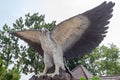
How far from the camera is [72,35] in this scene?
25.0ft

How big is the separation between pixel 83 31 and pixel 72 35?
0.25 m

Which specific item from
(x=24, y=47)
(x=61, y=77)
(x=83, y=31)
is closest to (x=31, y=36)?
(x=83, y=31)

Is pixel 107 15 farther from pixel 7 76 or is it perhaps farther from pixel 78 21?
pixel 7 76

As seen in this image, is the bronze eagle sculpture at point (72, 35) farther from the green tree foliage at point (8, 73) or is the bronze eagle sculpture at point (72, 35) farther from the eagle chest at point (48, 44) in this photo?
the green tree foliage at point (8, 73)

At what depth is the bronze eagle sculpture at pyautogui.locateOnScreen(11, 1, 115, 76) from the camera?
7230mm

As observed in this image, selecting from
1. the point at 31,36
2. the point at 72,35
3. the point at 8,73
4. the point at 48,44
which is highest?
the point at 31,36

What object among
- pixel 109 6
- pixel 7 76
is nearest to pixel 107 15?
pixel 109 6

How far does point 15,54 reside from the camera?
64.7ft

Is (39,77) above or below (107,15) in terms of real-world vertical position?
below

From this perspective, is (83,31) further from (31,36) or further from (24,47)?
(24,47)

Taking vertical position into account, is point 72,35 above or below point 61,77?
above

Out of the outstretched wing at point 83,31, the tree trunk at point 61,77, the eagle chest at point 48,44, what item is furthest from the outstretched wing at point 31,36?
the tree trunk at point 61,77

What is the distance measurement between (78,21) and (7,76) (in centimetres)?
314

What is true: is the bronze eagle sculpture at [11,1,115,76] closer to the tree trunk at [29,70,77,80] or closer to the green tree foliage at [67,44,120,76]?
the tree trunk at [29,70,77,80]
